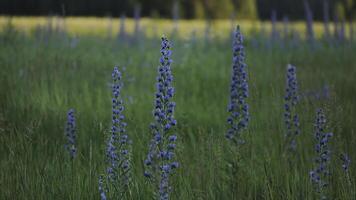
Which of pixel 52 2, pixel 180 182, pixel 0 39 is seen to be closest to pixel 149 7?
pixel 52 2

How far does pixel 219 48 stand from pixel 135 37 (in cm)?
192

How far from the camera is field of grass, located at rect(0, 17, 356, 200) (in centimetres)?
272

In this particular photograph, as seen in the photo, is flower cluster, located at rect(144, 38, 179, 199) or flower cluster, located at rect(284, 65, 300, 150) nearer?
flower cluster, located at rect(144, 38, 179, 199)

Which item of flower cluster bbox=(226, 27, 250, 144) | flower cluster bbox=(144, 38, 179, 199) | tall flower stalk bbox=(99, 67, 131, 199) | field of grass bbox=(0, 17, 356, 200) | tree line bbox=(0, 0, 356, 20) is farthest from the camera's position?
tree line bbox=(0, 0, 356, 20)

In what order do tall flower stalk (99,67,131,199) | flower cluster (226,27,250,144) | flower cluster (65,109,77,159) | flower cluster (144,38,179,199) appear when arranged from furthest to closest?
flower cluster (65,109,77,159) < flower cluster (226,27,250,144) < tall flower stalk (99,67,131,199) < flower cluster (144,38,179,199)

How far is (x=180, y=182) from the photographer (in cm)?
269

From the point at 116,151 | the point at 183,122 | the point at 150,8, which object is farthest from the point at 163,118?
the point at 150,8

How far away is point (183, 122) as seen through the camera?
443cm

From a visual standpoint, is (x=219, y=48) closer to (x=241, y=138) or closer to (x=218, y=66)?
(x=218, y=66)

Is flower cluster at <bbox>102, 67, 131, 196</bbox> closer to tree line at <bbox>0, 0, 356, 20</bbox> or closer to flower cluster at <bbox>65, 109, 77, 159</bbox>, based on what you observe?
flower cluster at <bbox>65, 109, 77, 159</bbox>

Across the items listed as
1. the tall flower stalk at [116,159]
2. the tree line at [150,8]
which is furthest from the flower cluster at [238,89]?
the tree line at [150,8]

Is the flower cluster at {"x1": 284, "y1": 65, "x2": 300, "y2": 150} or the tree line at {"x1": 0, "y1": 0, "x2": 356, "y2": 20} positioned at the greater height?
the tree line at {"x1": 0, "y1": 0, "x2": 356, "y2": 20}

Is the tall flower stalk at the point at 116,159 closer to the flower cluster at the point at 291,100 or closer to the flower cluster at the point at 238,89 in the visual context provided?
the flower cluster at the point at 238,89

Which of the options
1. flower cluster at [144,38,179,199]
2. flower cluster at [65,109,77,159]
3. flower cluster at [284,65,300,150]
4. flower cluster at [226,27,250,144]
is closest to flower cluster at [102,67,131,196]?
flower cluster at [144,38,179,199]
